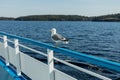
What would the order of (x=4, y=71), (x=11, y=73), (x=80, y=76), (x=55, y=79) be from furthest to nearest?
(x=80, y=76) < (x=4, y=71) < (x=11, y=73) < (x=55, y=79)

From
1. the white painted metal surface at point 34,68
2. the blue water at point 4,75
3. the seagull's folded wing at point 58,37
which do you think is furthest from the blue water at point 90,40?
the blue water at point 4,75

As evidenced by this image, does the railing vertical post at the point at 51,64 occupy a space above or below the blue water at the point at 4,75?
above

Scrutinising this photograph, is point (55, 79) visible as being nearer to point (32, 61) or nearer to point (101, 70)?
point (32, 61)

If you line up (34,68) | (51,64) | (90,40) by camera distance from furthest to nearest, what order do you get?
(90,40) < (34,68) < (51,64)

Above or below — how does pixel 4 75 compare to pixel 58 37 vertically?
below

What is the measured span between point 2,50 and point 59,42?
381 cm

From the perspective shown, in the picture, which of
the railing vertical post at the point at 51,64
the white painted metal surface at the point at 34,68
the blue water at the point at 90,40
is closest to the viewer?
the railing vertical post at the point at 51,64

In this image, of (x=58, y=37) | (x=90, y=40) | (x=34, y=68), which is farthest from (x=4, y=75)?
(x=90, y=40)

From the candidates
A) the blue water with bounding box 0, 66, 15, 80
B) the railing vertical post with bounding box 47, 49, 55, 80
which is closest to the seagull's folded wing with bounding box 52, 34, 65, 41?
the railing vertical post with bounding box 47, 49, 55, 80

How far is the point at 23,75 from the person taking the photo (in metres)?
5.75

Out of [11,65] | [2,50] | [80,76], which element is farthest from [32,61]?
[80,76]

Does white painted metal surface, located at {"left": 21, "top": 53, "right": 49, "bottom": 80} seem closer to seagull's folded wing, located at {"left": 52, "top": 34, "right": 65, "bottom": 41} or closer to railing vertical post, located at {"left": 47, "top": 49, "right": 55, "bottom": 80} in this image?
railing vertical post, located at {"left": 47, "top": 49, "right": 55, "bottom": 80}

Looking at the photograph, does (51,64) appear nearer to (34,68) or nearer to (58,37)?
(58,37)

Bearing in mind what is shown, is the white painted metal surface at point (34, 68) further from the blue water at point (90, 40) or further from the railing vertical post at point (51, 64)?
the blue water at point (90, 40)
